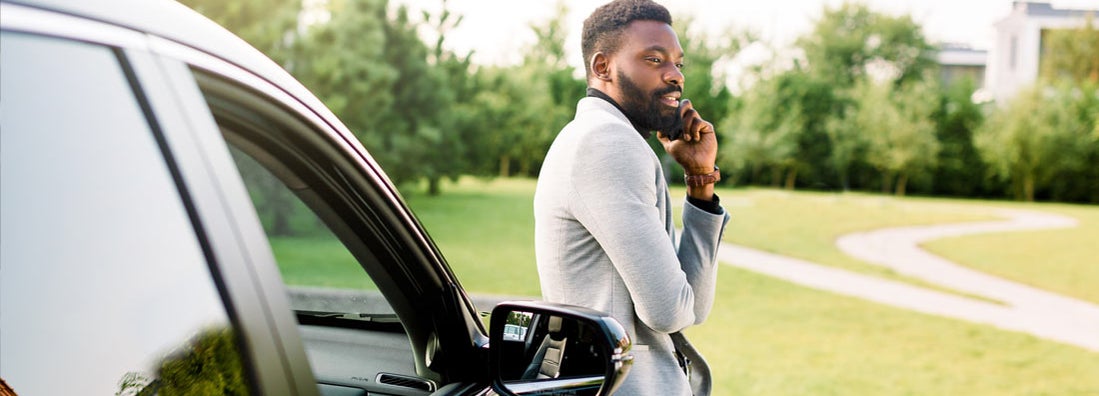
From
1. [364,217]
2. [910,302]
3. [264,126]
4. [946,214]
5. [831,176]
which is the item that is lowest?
[831,176]

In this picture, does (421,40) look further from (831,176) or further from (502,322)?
(831,176)

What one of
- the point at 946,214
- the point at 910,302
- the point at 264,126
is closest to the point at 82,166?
the point at 264,126

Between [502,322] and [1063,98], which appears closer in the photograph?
[502,322]

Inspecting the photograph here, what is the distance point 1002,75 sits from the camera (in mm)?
66750

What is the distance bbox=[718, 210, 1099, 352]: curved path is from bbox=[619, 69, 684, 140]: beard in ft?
14.5

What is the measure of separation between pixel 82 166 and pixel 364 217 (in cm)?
66

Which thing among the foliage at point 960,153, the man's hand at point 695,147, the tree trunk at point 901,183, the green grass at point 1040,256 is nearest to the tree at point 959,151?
the foliage at point 960,153

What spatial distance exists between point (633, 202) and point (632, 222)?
0.04 metres

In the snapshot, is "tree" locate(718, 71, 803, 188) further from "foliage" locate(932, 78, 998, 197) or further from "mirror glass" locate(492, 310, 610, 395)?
"mirror glass" locate(492, 310, 610, 395)

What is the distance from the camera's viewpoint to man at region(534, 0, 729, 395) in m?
1.83

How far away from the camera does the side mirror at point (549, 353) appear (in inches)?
62.4

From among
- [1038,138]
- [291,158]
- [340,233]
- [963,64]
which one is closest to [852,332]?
[340,233]

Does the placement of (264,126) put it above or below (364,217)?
above

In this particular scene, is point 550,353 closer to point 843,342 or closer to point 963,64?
point 843,342
